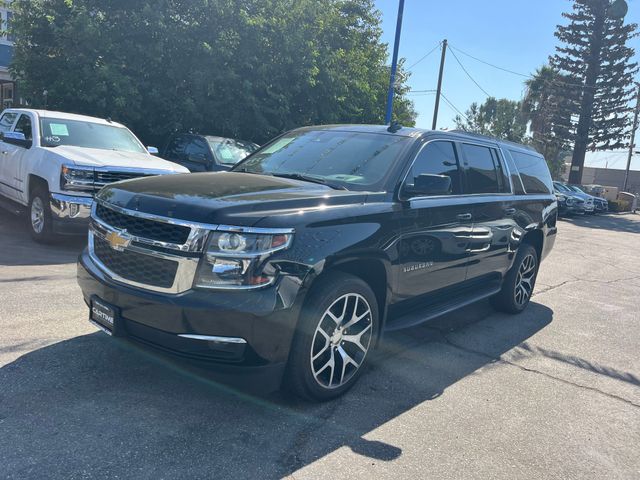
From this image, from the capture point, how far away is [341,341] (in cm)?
369

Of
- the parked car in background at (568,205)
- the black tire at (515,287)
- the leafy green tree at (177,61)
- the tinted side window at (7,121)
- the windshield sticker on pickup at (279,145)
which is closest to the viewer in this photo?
the windshield sticker on pickup at (279,145)

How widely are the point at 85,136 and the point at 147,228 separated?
5765 mm

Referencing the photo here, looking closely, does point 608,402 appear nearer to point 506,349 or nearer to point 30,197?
point 506,349

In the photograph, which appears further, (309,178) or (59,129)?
Answer: (59,129)

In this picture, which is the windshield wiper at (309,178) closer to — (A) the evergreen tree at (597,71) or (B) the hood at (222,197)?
(B) the hood at (222,197)

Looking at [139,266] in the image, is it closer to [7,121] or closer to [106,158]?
[106,158]

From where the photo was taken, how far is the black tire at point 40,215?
7.29 meters

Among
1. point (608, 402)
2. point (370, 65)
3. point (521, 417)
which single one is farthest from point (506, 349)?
point (370, 65)

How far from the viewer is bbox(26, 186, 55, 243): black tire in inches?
287

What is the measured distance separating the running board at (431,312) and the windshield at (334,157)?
3.53 feet

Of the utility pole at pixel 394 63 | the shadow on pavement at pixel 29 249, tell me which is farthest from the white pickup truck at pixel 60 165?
the utility pole at pixel 394 63

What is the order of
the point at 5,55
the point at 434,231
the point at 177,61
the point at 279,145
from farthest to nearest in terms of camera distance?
the point at 5,55, the point at 177,61, the point at 279,145, the point at 434,231

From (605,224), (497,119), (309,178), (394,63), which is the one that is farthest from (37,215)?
(497,119)

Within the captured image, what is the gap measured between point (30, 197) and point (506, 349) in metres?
6.51
